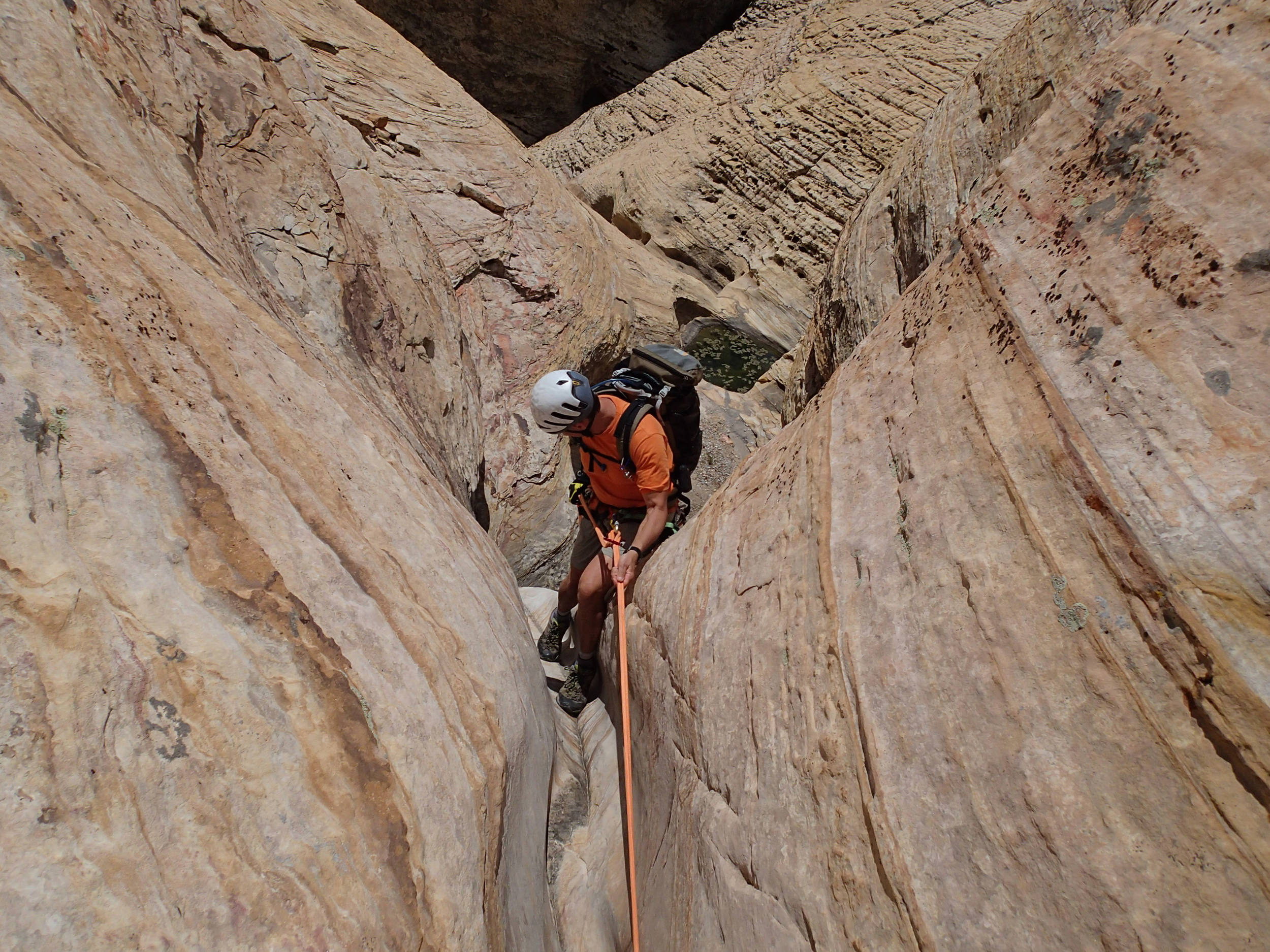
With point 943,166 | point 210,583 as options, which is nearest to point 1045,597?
point 210,583

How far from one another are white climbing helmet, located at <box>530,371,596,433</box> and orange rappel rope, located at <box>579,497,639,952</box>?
0.64 m

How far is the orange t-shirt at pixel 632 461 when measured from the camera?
310 centimetres

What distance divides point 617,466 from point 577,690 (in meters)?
1.17

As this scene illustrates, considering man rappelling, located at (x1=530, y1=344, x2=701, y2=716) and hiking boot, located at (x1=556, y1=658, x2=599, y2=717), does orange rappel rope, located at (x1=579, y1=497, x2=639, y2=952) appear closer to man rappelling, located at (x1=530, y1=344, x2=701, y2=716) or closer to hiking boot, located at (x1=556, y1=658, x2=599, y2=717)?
man rappelling, located at (x1=530, y1=344, x2=701, y2=716)

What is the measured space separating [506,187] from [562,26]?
12680 millimetres

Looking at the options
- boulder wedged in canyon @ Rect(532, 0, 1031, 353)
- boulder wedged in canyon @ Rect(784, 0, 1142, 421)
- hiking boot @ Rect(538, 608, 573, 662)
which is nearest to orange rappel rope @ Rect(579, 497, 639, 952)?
hiking boot @ Rect(538, 608, 573, 662)

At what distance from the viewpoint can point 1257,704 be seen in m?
1.17

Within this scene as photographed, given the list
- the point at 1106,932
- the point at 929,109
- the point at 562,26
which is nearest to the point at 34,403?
the point at 1106,932

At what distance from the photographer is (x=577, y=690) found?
3.38 m

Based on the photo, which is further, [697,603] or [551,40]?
[551,40]

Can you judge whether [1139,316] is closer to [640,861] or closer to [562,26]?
[640,861]

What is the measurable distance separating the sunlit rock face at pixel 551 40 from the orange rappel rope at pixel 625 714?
1652 cm

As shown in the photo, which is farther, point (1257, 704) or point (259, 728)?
point (259, 728)

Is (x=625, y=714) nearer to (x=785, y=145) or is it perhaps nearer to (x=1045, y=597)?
(x=1045, y=597)
